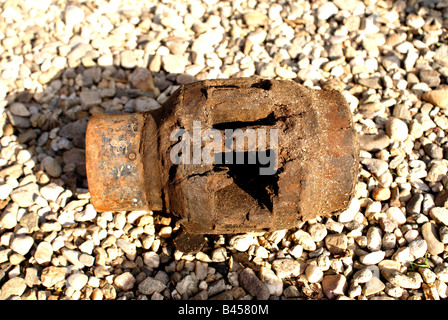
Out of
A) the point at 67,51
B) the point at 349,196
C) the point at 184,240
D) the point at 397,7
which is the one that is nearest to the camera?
the point at 349,196

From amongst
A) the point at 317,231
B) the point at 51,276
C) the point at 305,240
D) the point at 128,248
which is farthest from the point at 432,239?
the point at 51,276

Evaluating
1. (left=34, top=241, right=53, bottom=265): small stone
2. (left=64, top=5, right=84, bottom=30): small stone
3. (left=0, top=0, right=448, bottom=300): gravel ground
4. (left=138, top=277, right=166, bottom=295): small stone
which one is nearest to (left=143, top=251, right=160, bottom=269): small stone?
(left=0, top=0, right=448, bottom=300): gravel ground

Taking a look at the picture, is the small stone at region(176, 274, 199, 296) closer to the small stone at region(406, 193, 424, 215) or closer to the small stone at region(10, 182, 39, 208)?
the small stone at region(10, 182, 39, 208)

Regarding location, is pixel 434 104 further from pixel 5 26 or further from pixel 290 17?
pixel 5 26

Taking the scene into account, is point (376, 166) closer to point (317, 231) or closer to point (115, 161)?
point (317, 231)

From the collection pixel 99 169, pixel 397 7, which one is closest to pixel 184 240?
pixel 99 169

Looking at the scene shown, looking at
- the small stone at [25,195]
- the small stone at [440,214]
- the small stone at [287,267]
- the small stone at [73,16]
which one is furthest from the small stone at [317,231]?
the small stone at [73,16]
